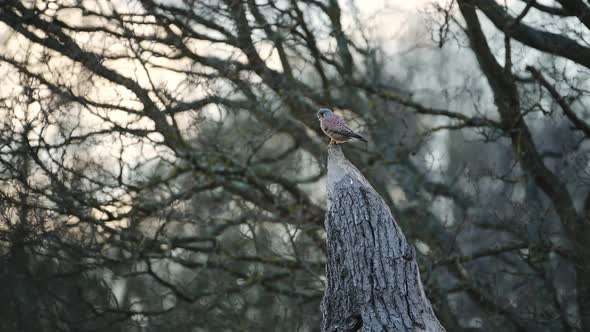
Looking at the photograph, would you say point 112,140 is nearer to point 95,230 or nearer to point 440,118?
point 95,230

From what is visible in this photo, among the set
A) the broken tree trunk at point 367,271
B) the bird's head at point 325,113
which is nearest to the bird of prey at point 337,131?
the bird's head at point 325,113

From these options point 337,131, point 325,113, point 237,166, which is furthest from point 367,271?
point 237,166

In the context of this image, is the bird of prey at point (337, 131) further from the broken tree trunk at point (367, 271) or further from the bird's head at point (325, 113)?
the broken tree trunk at point (367, 271)

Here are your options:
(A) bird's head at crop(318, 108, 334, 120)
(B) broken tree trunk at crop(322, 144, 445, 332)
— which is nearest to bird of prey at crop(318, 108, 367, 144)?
(A) bird's head at crop(318, 108, 334, 120)

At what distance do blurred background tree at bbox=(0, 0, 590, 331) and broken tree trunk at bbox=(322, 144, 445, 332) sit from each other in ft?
16.2

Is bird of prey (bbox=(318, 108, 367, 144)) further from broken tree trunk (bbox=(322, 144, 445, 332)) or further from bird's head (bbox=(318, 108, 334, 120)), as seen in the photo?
broken tree trunk (bbox=(322, 144, 445, 332))

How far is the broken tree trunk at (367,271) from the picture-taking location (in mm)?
5449

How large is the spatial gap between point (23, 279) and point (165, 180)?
2245 mm

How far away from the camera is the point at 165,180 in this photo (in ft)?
37.7

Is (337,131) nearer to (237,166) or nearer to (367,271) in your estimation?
(367,271)

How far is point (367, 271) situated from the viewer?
5.58 metres

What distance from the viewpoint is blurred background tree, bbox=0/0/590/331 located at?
1071cm

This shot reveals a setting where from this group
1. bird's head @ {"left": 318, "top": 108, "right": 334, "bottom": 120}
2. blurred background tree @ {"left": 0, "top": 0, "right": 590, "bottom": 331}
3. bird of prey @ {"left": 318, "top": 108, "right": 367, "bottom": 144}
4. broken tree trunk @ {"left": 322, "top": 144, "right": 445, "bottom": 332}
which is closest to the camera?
broken tree trunk @ {"left": 322, "top": 144, "right": 445, "bottom": 332}

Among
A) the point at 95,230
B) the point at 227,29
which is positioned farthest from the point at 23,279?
the point at 227,29
